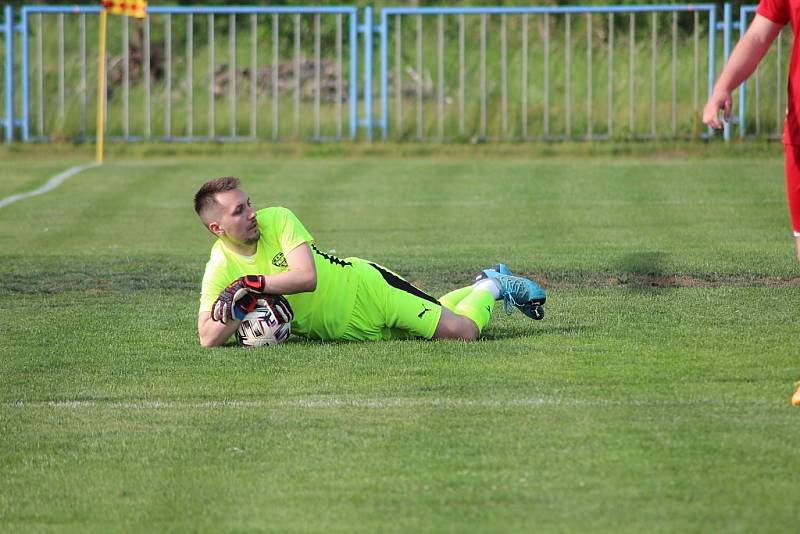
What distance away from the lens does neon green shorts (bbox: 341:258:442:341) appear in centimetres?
898

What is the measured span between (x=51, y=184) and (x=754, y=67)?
14.6 m

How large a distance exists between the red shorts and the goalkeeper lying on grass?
7.96 ft

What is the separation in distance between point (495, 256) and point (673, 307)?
3.53 metres

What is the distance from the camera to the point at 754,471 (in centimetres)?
592

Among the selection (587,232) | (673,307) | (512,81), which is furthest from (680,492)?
(512,81)

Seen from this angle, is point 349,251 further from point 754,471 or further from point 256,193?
point 754,471

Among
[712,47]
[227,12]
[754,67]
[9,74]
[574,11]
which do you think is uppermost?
[227,12]

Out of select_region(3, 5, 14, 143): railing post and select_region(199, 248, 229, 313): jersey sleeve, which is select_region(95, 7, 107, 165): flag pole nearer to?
select_region(3, 5, 14, 143): railing post

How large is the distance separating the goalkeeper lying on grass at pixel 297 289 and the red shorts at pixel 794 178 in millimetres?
2425

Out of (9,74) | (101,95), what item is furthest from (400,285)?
(9,74)

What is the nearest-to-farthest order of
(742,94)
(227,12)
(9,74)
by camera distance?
(742,94), (227,12), (9,74)

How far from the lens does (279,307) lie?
884 centimetres

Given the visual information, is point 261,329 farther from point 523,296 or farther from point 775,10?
point 775,10

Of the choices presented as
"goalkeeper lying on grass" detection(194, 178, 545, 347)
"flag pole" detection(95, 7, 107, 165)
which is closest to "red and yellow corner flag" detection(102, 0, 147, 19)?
"flag pole" detection(95, 7, 107, 165)
